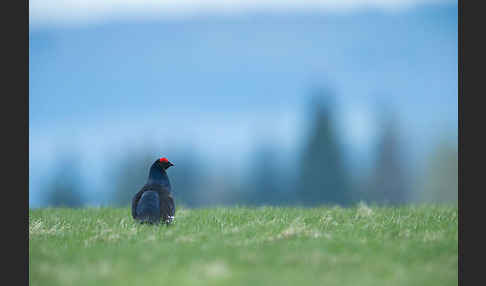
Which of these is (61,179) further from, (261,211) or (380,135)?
(261,211)

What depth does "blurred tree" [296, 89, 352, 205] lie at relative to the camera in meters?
55.4

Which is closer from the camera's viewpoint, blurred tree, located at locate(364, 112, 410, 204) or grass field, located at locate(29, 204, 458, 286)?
grass field, located at locate(29, 204, 458, 286)

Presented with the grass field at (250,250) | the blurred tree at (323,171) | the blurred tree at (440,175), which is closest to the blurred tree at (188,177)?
the blurred tree at (323,171)

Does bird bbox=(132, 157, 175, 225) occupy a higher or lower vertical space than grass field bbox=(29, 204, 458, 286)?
higher

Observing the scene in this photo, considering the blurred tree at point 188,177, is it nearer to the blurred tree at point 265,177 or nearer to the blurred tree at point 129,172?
the blurred tree at point 129,172

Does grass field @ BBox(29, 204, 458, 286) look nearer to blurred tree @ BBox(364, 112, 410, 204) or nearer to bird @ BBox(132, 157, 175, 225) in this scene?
bird @ BBox(132, 157, 175, 225)

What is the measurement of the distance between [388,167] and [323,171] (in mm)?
7750

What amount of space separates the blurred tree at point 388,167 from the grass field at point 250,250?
4408cm

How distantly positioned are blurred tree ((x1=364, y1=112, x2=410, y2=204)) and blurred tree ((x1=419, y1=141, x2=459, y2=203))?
137 inches

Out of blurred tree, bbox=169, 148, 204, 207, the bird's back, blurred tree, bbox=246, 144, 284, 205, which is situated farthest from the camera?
blurred tree, bbox=169, 148, 204, 207

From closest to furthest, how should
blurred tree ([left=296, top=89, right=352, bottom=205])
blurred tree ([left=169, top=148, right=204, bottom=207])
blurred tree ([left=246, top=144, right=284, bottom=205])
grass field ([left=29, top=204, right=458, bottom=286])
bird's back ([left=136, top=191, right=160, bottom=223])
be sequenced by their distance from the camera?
grass field ([left=29, top=204, right=458, bottom=286]) → bird's back ([left=136, top=191, right=160, bottom=223]) → blurred tree ([left=296, top=89, right=352, bottom=205]) → blurred tree ([left=246, top=144, right=284, bottom=205]) → blurred tree ([left=169, top=148, right=204, bottom=207])

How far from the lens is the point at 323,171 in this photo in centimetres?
5575

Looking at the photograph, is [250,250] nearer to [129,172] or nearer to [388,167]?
[388,167]

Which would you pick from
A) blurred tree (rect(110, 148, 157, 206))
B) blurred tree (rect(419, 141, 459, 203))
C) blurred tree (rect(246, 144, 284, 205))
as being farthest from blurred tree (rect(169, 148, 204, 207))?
blurred tree (rect(419, 141, 459, 203))
